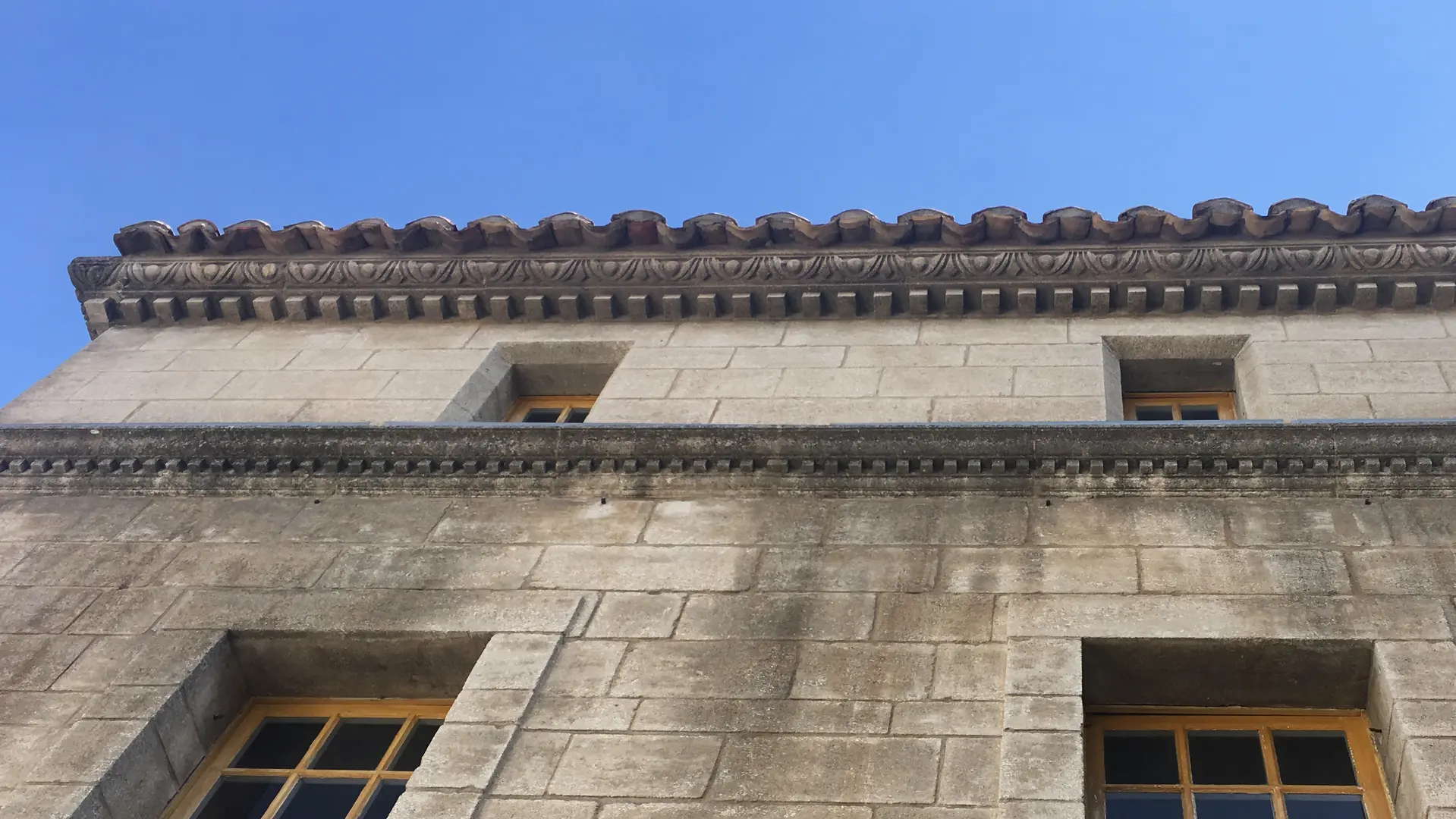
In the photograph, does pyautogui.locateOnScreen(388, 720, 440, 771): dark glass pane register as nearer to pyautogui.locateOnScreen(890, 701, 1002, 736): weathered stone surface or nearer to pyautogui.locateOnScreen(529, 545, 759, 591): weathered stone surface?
pyautogui.locateOnScreen(529, 545, 759, 591): weathered stone surface

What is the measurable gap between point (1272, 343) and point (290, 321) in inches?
323

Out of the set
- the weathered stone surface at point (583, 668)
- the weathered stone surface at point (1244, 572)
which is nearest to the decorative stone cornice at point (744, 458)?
the weathered stone surface at point (1244, 572)

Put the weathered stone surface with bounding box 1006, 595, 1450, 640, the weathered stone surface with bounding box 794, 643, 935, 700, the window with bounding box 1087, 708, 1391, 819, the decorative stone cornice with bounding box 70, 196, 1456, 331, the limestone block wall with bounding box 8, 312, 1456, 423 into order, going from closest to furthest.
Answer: the window with bounding box 1087, 708, 1391, 819 < the weathered stone surface with bounding box 794, 643, 935, 700 < the weathered stone surface with bounding box 1006, 595, 1450, 640 < the limestone block wall with bounding box 8, 312, 1456, 423 < the decorative stone cornice with bounding box 70, 196, 1456, 331

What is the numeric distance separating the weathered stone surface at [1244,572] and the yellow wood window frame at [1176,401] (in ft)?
9.32

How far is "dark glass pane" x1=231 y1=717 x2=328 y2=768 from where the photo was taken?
7996 millimetres

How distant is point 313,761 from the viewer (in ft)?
25.9

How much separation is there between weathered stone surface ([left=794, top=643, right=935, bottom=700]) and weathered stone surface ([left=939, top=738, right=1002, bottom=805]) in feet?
1.45

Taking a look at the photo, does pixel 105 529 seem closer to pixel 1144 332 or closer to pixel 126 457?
pixel 126 457

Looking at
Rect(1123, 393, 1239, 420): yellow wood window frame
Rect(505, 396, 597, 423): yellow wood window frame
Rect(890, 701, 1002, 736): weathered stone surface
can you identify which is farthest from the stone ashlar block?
Rect(1123, 393, 1239, 420): yellow wood window frame

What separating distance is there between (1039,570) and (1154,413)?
10.8 ft

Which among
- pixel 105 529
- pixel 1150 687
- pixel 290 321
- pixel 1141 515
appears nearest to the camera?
pixel 1150 687

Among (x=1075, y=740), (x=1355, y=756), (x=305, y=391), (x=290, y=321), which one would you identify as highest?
(x=290, y=321)

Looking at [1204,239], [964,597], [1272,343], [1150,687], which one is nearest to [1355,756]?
[1150,687]

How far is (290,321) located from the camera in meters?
12.8
